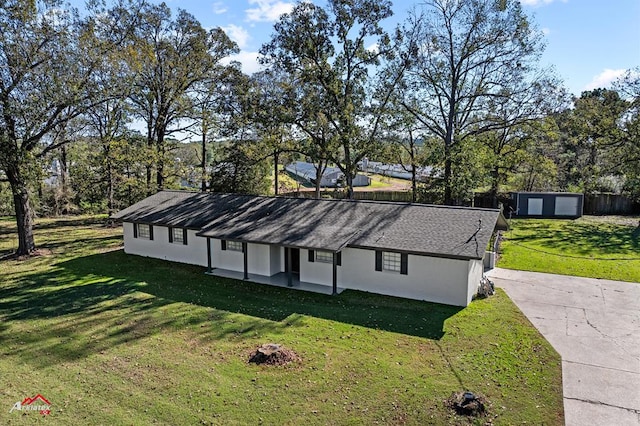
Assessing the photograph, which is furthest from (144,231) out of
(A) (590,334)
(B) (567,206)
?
(B) (567,206)

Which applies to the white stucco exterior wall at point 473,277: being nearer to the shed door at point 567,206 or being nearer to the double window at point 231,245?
the double window at point 231,245

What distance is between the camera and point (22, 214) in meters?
20.6

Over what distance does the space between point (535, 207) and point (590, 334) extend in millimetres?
23210

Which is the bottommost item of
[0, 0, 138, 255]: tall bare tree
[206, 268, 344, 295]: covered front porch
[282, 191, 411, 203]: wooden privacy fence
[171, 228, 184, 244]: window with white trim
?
[206, 268, 344, 295]: covered front porch

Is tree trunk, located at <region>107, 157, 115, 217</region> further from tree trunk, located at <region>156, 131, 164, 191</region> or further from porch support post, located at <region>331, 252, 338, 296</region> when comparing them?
porch support post, located at <region>331, 252, 338, 296</region>

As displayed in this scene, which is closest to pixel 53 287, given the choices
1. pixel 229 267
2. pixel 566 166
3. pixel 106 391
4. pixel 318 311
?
pixel 229 267

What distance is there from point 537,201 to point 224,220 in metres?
25.4

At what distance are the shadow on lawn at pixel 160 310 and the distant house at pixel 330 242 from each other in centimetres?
83

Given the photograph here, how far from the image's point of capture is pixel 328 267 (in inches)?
643

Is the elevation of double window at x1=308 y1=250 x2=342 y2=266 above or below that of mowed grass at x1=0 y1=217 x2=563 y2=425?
above

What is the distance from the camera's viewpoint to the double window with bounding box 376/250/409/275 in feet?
48.7

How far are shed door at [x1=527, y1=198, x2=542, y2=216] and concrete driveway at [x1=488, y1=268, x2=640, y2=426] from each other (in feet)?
55.2

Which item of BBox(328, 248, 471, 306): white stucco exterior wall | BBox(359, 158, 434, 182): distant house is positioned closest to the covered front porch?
BBox(328, 248, 471, 306): white stucco exterior wall

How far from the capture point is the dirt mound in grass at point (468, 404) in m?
8.34
